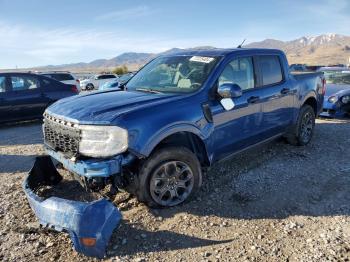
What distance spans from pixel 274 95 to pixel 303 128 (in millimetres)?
1578

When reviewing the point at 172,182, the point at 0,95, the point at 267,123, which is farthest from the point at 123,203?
the point at 0,95

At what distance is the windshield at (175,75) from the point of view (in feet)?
15.6

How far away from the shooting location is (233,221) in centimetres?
414

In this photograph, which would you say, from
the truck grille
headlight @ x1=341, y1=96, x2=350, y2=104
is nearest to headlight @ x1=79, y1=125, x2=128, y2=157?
the truck grille

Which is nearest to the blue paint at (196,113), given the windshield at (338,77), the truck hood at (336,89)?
the truck hood at (336,89)

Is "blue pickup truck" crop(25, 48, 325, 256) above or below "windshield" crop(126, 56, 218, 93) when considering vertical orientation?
below

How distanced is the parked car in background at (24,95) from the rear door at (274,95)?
718 centimetres

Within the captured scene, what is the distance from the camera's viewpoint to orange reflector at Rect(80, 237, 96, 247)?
131 inches

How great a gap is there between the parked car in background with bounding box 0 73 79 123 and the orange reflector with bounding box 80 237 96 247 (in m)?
7.91

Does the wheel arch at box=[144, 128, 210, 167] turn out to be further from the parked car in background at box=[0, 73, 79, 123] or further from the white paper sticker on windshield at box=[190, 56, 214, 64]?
the parked car in background at box=[0, 73, 79, 123]

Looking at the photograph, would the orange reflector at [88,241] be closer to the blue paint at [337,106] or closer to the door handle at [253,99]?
the door handle at [253,99]

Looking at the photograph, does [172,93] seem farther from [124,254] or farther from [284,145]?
[284,145]

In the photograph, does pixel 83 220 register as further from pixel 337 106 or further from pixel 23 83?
pixel 337 106

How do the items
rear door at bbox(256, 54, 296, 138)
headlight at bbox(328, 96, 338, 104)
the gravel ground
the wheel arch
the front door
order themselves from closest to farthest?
1. the gravel ground
2. the wheel arch
3. the front door
4. rear door at bbox(256, 54, 296, 138)
5. headlight at bbox(328, 96, 338, 104)
